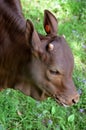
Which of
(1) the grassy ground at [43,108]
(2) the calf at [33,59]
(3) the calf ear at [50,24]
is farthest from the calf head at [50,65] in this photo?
(1) the grassy ground at [43,108]

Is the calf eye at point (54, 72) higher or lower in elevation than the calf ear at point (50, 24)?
lower

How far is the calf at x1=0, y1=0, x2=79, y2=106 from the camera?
129 inches

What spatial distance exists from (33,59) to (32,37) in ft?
0.53

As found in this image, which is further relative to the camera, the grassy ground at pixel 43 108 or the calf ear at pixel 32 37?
the grassy ground at pixel 43 108

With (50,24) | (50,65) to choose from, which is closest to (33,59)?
(50,65)

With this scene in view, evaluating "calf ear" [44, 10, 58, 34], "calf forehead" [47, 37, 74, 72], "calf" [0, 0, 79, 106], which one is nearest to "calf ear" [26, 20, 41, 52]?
"calf" [0, 0, 79, 106]

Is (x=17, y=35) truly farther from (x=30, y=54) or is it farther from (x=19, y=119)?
(x=19, y=119)

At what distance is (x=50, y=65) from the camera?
327 centimetres

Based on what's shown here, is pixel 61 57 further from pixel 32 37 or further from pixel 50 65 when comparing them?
pixel 32 37

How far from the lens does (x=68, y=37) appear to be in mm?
5781

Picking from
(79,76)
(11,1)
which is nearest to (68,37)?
(79,76)

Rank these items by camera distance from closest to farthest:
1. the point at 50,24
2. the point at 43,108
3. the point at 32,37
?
the point at 32,37 < the point at 50,24 < the point at 43,108

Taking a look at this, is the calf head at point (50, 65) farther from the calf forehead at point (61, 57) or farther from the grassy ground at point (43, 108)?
the grassy ground at point (43, 108)

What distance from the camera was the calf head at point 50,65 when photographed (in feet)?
10.7
